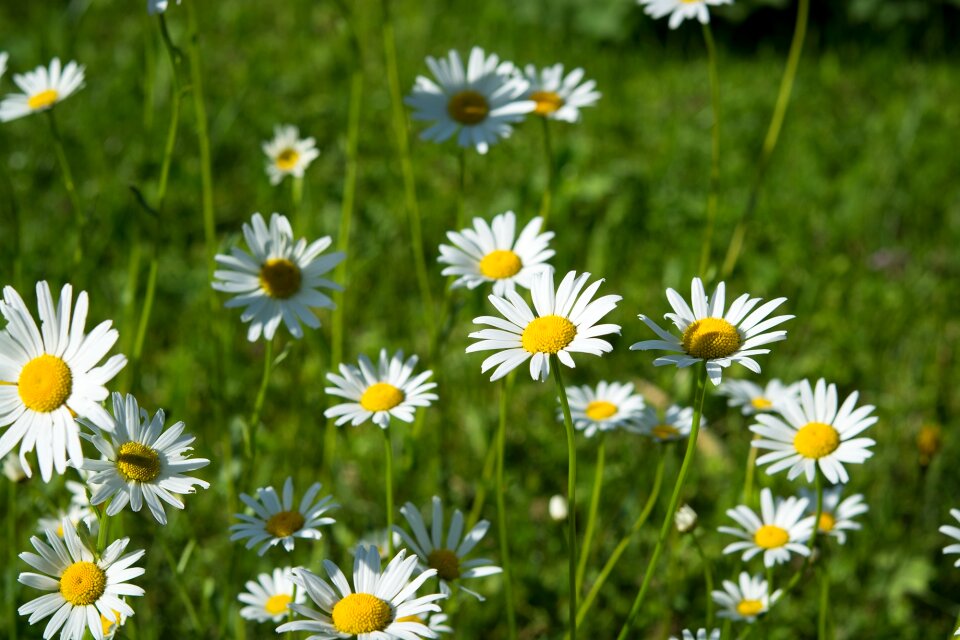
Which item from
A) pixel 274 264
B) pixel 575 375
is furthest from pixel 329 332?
pixel 274 264

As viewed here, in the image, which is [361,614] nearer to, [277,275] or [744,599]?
[277,275]

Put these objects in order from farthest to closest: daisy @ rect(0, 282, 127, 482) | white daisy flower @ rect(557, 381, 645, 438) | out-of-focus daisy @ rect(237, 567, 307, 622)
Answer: white daisy flower @ rect(557, 381, 645, 438) → out-of-focus daisy @ rect(237, 567, 307, 622) → daisy @ rect(0, 282, 127, 482)

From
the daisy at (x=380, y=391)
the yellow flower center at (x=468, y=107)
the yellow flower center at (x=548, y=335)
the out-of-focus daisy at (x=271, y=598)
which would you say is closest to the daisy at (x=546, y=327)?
the yellow flower center at (x=548, y=335)

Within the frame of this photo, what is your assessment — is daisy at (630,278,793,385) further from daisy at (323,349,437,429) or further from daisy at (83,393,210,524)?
daisy at (83,393,210,524)

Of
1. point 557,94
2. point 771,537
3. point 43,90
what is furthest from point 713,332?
point 43,90

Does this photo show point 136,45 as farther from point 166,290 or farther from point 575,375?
point 575,375

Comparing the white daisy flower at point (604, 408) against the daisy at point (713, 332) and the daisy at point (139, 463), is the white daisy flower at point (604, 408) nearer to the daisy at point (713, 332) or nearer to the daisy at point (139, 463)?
the daisy at point (713, 332)

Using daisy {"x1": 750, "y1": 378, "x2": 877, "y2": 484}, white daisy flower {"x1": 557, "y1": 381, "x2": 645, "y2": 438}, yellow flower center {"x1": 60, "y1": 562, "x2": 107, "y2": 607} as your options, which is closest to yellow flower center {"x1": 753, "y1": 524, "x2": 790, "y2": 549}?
daisy {"x1": 750, "y1": 378, "x2": 877, "y2": 484}
